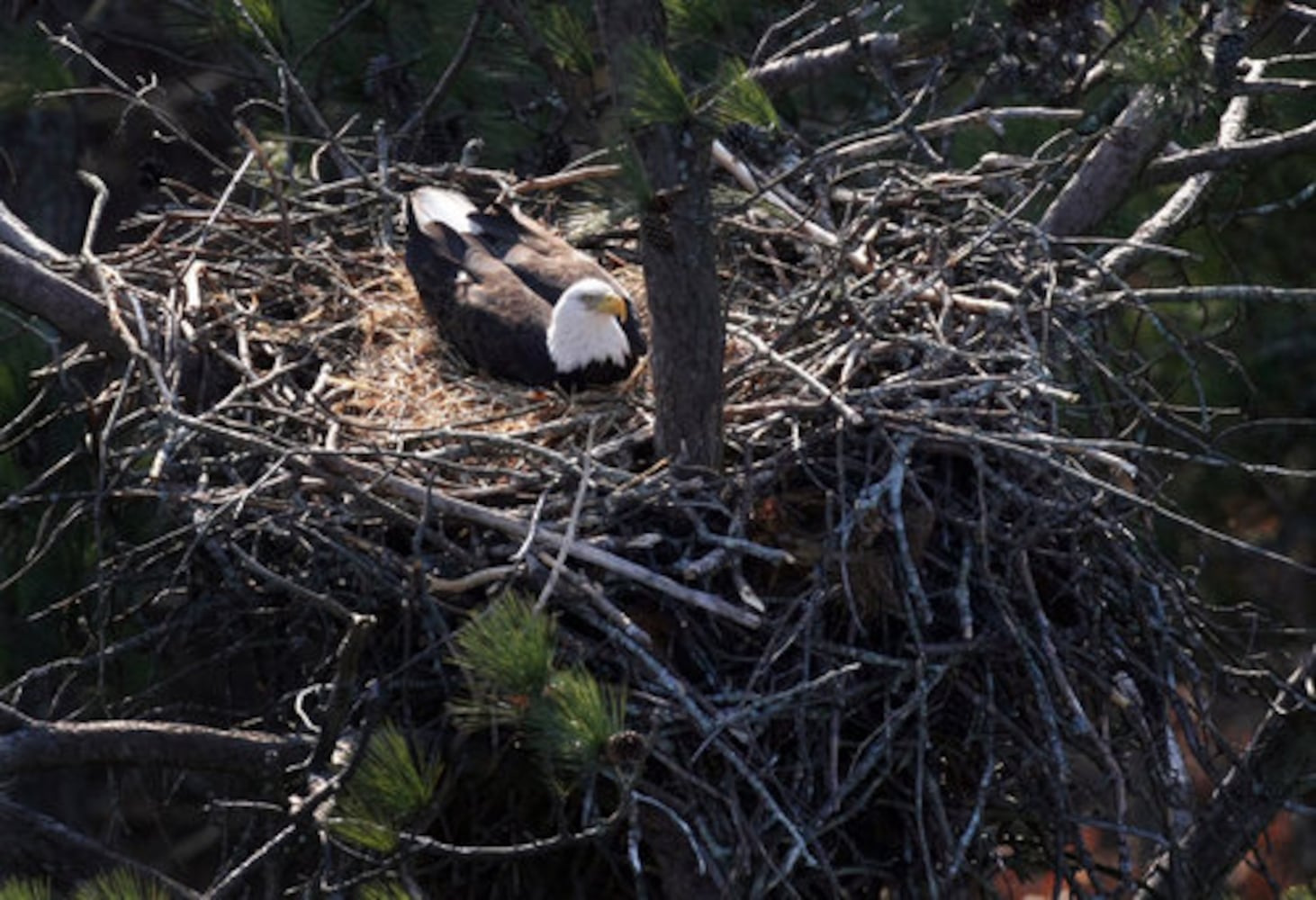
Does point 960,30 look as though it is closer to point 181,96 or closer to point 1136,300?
point 1136,300

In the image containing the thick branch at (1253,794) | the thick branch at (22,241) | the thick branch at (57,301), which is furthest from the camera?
the thick branch at (22,241)

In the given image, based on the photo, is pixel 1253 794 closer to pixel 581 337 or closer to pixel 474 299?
pixel 581 337

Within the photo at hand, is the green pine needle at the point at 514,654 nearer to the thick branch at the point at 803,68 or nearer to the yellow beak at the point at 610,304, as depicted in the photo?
the yellow beak at the point at 610,304

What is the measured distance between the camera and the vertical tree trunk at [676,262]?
3377 mm

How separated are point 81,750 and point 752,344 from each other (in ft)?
4.92

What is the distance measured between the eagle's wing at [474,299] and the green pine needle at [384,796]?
1782mm

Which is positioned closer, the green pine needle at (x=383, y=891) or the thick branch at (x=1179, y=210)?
the green pine needle at (x=383, y=891)

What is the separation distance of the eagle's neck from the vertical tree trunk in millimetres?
794

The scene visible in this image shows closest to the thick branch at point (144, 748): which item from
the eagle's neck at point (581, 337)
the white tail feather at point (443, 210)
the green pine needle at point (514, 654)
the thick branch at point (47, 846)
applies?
the thick branch at point (47, 846)

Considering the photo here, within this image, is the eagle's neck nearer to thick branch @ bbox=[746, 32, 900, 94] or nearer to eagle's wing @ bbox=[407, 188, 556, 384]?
eagle's wing @ bbox=[407, 188, 556, 384]

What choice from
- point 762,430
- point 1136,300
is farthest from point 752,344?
point 1136,300

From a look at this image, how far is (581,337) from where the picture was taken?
4.86 m

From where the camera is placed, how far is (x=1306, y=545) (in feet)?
21.8

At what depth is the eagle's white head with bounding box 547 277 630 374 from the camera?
486 cm
